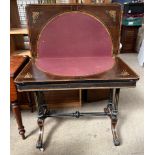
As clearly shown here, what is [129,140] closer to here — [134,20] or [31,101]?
[31,101]

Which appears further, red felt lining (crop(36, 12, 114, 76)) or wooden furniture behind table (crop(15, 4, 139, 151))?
red felt lining (crop(36, 12, 114, 76))

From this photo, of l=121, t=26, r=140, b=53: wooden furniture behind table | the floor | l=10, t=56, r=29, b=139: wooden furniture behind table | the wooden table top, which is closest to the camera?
the wooden table top

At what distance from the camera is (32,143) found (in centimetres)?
156

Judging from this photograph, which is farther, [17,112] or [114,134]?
[114,134]

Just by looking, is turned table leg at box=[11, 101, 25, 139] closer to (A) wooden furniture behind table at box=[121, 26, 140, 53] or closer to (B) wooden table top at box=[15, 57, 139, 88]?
(B) wooden table top at box=[15, 57, 139, 88]

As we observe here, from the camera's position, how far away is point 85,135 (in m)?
1.64

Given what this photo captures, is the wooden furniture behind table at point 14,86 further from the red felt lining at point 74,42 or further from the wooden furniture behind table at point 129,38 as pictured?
the wooden furniture behind table at point 129,38

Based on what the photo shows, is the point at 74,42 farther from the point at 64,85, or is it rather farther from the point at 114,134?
the point at 114,134

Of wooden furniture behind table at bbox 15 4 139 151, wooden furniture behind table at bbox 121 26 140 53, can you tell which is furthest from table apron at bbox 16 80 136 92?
wooden furniture behind table at bbox 121 26 140 53

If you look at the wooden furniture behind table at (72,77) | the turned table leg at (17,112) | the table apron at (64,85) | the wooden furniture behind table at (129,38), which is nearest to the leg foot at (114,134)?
the wooden furniture behind table at (72,77)

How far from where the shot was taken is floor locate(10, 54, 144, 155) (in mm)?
1489

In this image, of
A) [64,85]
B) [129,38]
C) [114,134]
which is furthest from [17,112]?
[129,38]
